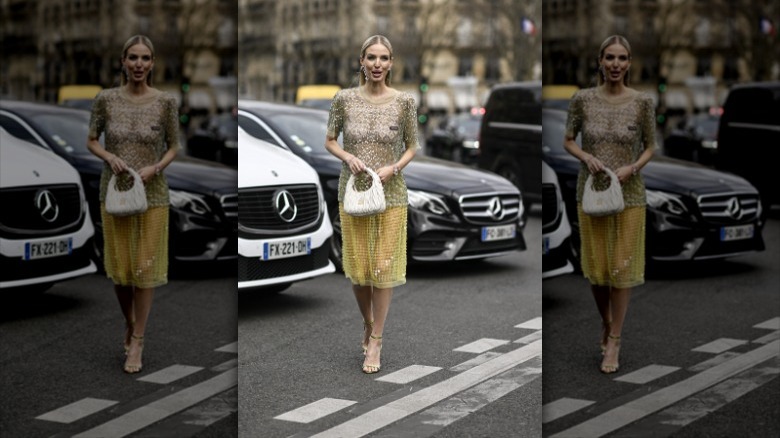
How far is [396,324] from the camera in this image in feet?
16.1

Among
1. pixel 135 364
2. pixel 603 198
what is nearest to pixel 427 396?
pixel 603 198

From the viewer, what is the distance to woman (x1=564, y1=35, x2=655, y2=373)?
4168 mm

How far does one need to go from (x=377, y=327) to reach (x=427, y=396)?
402 mm

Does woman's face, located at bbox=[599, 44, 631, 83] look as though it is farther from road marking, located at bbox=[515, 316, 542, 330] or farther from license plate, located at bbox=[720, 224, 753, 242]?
road marking, located at bbox=[515, 316, 542, 330]

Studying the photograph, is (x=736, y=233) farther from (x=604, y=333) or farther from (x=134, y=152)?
(x=134, y=152)

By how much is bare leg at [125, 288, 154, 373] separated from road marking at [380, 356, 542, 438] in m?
1.07

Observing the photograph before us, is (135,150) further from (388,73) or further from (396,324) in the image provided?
(396,324)

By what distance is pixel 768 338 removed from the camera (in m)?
4.61

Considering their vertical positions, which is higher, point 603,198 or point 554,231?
point 603,198

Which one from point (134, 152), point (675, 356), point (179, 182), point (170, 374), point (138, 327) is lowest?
point (170, 374)

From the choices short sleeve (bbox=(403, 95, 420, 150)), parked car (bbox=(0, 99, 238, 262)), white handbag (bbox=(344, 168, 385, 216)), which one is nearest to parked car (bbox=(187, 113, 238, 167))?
parked car (bbox=(0, 99, 238, 262))

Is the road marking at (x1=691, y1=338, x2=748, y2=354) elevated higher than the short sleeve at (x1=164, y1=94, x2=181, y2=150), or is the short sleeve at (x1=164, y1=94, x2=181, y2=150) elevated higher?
the short sleeve at (x1=164, y1=94, x2=181, y2=150)

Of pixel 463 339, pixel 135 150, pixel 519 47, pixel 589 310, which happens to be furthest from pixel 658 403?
pixel 519 47

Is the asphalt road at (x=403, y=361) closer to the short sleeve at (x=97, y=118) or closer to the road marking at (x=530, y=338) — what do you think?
the road marking at (x=530, y=338)
